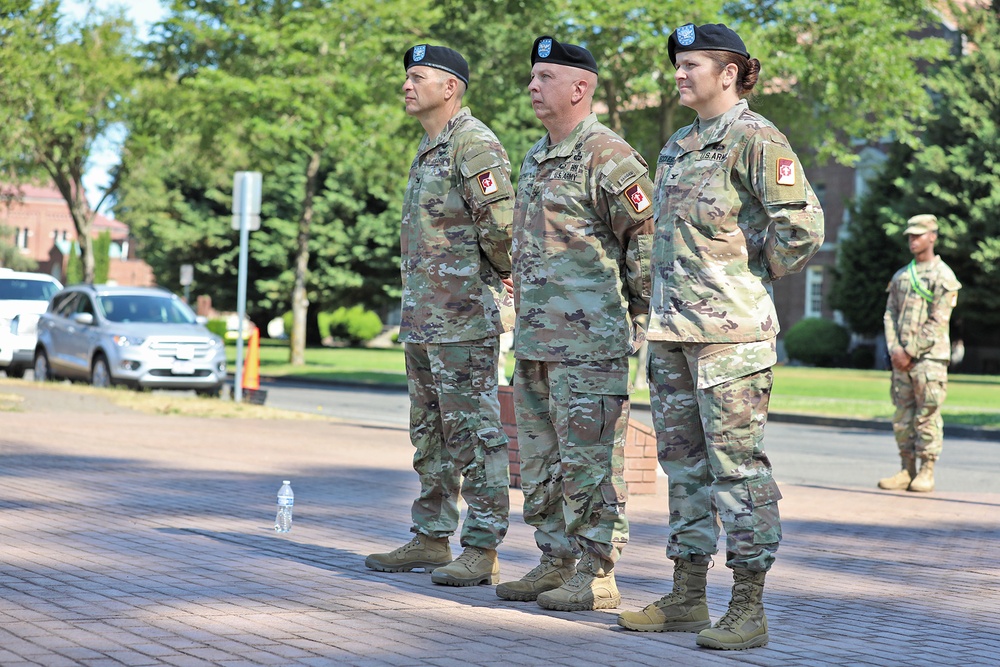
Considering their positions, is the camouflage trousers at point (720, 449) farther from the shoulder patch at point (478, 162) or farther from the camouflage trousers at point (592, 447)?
the shoulder patch at point (478, 162)

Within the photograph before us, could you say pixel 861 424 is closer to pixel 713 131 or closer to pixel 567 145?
pixel 567 145

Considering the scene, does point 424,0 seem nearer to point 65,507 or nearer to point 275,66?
point 275,66

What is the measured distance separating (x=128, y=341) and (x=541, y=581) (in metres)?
15.0

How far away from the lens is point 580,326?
5.33m

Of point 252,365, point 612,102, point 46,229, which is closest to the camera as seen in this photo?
point 252,365

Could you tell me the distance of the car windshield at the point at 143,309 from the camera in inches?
801

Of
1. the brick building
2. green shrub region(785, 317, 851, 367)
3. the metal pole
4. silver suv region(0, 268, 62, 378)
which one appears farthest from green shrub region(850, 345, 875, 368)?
the brick building

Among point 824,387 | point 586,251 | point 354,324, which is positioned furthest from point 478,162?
point 354,324

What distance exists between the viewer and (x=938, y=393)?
36.2ft

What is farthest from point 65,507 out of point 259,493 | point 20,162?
point 20,162

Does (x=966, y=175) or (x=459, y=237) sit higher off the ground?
(x=966, y=175)

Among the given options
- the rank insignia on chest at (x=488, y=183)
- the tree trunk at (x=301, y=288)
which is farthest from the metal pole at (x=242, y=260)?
the tree trunk at (x=301, y=288)

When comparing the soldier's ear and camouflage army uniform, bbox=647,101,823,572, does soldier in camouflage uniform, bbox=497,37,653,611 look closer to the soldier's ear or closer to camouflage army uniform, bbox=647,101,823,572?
camouflage army uniform, bbox=647,101,823,572

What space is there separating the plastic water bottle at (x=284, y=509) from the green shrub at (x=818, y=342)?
34939 millimetres
